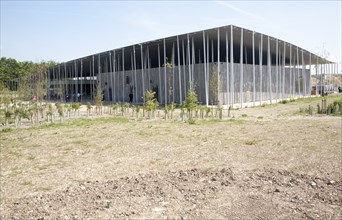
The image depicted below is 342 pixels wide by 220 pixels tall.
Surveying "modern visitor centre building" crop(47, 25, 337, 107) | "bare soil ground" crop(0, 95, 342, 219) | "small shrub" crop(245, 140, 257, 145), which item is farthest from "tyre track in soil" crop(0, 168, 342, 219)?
"modern visitor centre building" crop(47, 25, 337, 107)

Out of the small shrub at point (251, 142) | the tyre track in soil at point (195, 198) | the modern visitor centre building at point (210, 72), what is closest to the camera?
the tyre track in soil at point (195, 198)

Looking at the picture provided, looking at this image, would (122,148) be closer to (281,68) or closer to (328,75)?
(281,68)

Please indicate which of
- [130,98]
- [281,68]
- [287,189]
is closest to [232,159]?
[287,189]

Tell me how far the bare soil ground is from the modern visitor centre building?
9.48 m

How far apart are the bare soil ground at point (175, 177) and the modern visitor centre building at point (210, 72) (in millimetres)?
9477

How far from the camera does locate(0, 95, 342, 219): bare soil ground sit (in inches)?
153

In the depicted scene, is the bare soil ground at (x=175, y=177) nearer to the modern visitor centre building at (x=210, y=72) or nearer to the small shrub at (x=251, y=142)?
the small shrub at (x=251, y=142)

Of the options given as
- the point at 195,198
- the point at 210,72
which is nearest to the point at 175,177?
the point at 195,198

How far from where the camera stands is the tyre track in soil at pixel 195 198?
3.74m

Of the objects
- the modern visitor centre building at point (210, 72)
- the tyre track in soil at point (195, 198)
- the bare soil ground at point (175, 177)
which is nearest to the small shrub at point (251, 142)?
the bare soil ground at point (175, 177)

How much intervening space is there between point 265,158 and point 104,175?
11.2 ft

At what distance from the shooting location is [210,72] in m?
24.2

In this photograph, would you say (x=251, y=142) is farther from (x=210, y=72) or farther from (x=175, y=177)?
(x=210, y=72)

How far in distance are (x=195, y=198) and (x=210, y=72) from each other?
20.7 m
